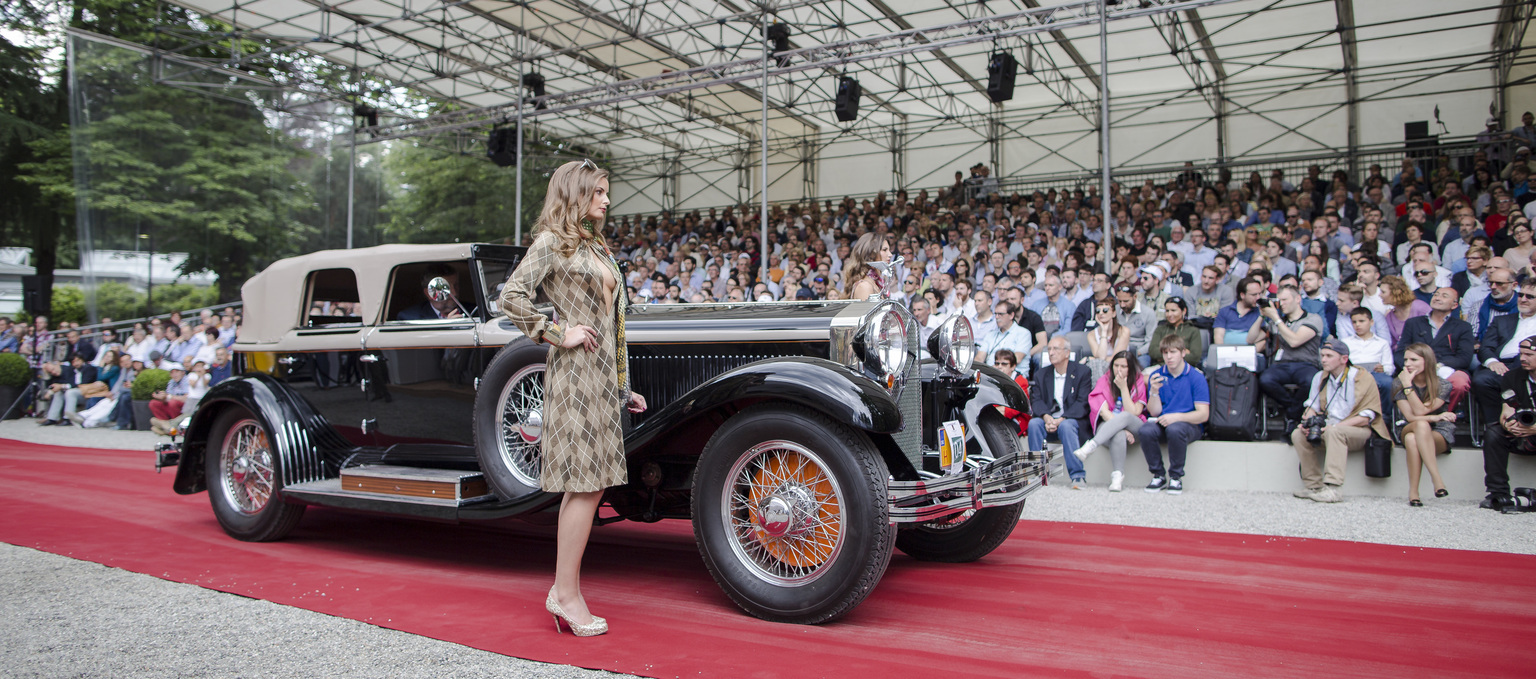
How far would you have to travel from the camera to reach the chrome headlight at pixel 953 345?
4.12m

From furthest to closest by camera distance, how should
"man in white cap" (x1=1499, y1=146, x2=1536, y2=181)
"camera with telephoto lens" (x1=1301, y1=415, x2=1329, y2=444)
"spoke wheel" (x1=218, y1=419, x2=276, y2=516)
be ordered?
1. "man in white cap" (x1=1499, y1=146, x2=1536, y2=181)
2. "camera with telephoto lens" (x1=1301, y1=415, x2=1329, y2=444)
3. "spoke wheel" (x1=218, y1=419, x2=276, y2=516)

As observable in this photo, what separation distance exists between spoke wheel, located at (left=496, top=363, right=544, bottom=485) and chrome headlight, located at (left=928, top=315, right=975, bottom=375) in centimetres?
186

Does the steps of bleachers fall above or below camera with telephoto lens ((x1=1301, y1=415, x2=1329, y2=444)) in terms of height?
below

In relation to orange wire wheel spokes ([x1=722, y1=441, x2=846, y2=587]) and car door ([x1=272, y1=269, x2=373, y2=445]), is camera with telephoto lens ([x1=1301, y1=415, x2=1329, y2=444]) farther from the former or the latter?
car door ([x1=272, y1=269, x2=373, y2=445])

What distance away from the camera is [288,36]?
1620cm

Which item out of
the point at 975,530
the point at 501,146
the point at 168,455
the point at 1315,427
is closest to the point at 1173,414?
the point at 1315,427

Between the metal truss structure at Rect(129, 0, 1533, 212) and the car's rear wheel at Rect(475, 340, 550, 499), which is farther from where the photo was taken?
the metal truss structure at Rect(129, 0, 1533, 212)

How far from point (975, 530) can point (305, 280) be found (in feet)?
13.5

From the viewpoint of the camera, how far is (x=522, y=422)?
13.5 ft

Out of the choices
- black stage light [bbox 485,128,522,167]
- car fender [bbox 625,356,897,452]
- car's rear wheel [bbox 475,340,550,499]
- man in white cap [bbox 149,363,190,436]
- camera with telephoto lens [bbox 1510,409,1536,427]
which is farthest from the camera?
black stage light [bbox 485,128,522,167]

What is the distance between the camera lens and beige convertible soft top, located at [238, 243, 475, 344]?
483cm

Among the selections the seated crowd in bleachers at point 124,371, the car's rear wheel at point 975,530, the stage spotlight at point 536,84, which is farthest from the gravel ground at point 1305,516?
the stage spotlight at point 536,84

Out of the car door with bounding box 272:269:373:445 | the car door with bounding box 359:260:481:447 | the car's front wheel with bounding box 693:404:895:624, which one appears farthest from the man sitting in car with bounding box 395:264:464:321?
the car's front wheel with bounding box 693:404:895:624

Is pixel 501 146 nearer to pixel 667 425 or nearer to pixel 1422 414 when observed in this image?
pixel 667 425
